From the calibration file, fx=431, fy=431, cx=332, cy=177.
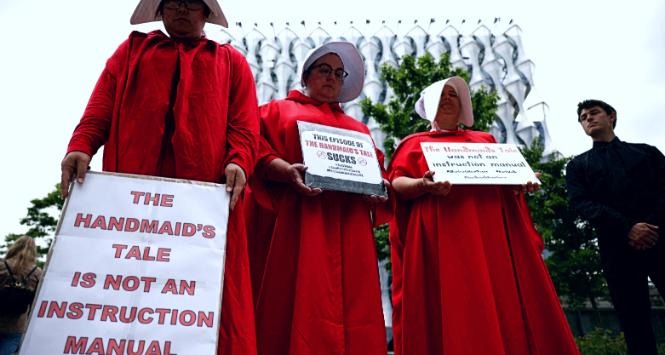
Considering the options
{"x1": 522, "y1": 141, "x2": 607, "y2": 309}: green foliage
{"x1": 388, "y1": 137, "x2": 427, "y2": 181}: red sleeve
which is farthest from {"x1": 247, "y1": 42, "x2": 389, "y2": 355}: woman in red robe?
{"x1": 522, "y1": 141, "x2": 607, "y2": 309}: green foliage

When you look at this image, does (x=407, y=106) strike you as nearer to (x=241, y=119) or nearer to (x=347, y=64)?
(x=347, y=64)

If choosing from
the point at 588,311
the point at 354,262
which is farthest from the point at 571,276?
the point at 354,262

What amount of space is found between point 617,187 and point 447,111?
1.27 meters

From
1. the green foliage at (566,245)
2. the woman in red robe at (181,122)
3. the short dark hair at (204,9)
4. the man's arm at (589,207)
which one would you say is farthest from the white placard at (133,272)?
the green foliage at (566,245)

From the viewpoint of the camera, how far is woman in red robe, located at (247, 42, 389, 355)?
5.98 ft

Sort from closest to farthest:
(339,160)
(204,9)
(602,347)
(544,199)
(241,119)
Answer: (241,119) → (204,9) → (339,160) → (602,347) → (544,199)

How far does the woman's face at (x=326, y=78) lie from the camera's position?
250 cm

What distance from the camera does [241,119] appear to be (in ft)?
6.08

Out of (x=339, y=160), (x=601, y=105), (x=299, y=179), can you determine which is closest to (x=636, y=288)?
(x=601, y=105)

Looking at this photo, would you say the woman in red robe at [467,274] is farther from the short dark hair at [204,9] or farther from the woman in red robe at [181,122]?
the short dark hair at [204,9]

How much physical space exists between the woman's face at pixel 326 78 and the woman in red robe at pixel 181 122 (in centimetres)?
65

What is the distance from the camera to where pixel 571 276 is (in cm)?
1162

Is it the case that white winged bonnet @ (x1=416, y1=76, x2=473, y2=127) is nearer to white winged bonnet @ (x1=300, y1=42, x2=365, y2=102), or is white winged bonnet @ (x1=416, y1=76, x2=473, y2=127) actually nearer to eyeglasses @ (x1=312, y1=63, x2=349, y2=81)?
white winged bonnet @ (x1=300, y1=42, x2=365, y2=102)

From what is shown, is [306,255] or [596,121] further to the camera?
[596,121]
